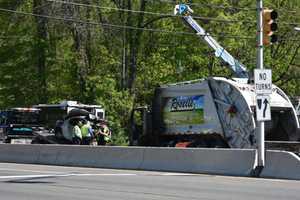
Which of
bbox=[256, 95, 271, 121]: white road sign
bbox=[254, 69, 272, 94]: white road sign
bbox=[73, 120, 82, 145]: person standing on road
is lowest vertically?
bbox=[73, 120, 82, 145]: person standing on road

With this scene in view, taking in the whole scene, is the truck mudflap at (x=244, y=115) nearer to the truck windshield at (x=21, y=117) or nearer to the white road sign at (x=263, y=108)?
the white road sign at (x=263, y=108)

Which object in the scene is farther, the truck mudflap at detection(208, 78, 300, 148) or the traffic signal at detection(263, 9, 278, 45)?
the truck mudflap at detection(208, 78, 300, 148)

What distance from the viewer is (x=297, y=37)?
44.1 meters

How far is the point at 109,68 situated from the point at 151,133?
541 inches

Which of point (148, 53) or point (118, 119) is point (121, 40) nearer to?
point (148, 53)

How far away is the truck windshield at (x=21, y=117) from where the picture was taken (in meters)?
37.3

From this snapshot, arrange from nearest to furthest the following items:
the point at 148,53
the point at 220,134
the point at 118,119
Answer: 1. the point at 220,134
2. the point at 118,119
3. the point at 148,53

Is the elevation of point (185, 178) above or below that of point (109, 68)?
below

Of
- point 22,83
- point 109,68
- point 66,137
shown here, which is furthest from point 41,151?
point 22,83

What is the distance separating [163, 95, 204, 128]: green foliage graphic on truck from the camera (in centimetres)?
2631

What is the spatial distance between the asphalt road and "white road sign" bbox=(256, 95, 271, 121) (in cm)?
210

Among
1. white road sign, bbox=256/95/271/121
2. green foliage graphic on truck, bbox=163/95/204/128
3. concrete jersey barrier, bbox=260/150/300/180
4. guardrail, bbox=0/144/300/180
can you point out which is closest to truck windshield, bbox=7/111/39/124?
guardrail, bbox=0/144/300/180

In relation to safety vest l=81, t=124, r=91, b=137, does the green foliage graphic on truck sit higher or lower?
higher

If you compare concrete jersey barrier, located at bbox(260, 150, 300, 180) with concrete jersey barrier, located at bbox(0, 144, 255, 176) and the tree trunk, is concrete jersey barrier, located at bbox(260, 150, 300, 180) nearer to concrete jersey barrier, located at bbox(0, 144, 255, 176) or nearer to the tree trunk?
concrete jersey barrier, located at bbox(0, 144, 255, 176)
